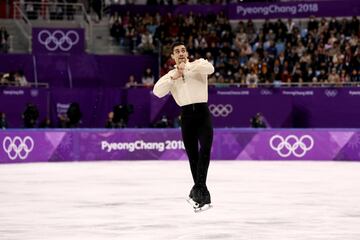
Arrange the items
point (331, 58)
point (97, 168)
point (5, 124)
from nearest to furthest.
Result: point (97, 168) < point (5, 124) < point (331, 58)

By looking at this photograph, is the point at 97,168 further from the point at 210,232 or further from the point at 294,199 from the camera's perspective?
the point at 210,232

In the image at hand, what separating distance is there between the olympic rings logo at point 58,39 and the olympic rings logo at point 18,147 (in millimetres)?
9808

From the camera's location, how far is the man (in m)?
11.4

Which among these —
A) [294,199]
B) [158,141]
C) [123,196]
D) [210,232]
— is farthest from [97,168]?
[210,232]

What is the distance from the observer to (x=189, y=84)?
37.7 ft

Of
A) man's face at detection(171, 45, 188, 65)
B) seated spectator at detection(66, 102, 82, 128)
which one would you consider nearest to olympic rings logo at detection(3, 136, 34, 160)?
seated spectator at detection(66, 102, 82, 128)

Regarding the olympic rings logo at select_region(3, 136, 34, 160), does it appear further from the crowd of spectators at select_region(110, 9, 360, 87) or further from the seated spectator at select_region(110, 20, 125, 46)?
the seated spectator at select_region(110, 20, 125, 46)

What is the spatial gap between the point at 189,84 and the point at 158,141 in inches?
547

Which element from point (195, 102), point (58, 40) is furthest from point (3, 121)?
point (195, 102)

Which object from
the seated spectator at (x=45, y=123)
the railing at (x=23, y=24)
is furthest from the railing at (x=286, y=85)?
the railing at (x=23, y=24)

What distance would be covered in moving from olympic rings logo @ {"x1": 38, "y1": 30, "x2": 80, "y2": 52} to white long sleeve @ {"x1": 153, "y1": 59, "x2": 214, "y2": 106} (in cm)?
2214

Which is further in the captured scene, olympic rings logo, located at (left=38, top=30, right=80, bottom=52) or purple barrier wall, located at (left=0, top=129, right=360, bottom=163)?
olympic rings logo, located at (left=38, top=30, right=80, bottom=52)

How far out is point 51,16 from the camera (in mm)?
36500

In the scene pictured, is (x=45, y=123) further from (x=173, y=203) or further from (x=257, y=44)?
(x=173, y=203)
